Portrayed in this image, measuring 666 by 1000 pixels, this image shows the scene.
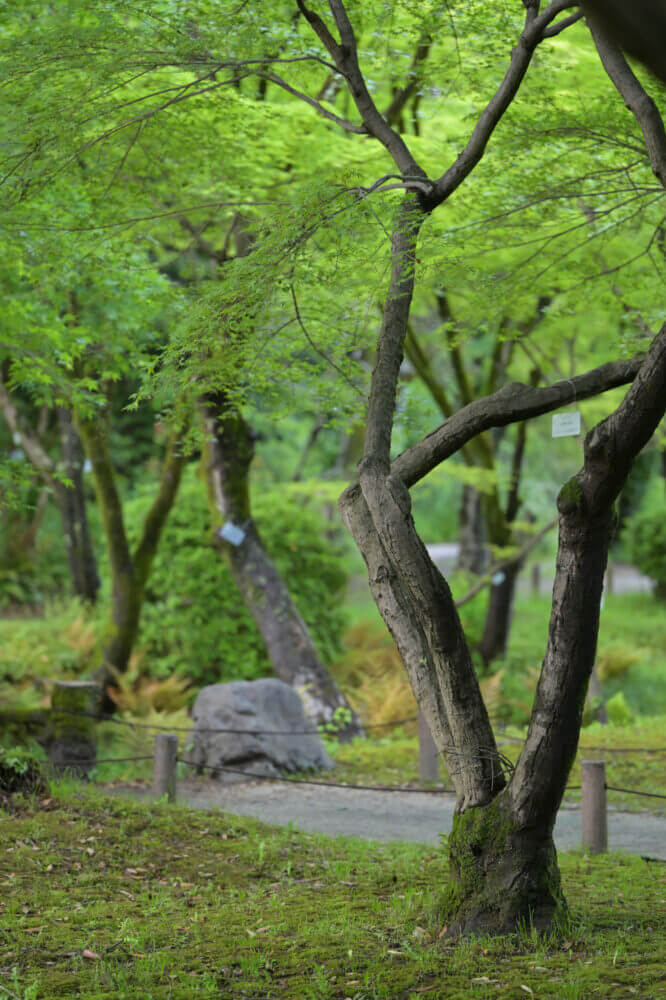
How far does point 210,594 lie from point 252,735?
3.84m

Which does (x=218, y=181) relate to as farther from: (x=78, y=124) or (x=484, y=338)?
(x=484, y=338)

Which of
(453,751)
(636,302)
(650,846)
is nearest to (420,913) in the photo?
(453,751)

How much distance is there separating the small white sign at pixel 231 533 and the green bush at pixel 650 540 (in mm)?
13539

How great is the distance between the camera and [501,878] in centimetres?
507

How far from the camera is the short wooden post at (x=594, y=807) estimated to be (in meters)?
7.20

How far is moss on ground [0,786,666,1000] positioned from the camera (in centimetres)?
438

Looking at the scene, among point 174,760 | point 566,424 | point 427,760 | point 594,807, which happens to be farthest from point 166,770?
point 566,424

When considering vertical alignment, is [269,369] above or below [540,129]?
below

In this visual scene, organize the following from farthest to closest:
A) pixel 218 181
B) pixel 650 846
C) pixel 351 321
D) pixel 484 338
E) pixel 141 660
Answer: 1. pixel 484 338
2. pixel 141 660
3. pixel 218 181
4. pixel 650 846
5. pixel 351 321

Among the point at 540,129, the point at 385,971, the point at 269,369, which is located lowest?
the point at 385,971

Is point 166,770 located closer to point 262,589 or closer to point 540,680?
point 262,589

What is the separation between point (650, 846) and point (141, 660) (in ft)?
25.0

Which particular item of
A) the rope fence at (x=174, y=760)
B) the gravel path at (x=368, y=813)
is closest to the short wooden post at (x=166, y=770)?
the rope fence at (x=174, y=760)

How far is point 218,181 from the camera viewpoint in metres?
9.09
